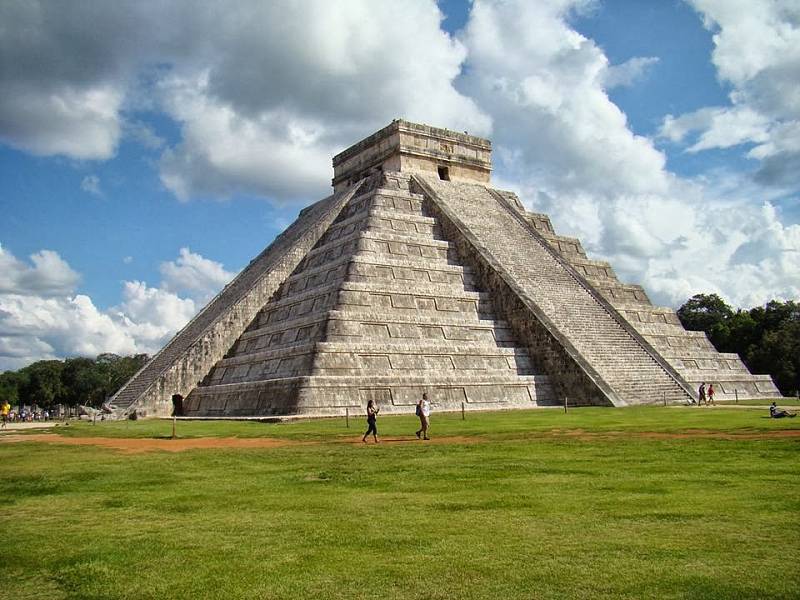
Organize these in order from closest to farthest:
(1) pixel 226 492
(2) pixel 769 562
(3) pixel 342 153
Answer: (2) pixel 769 562 < (1) pixel 226 492 < (3) pixel 342 153

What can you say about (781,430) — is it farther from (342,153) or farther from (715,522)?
(342,153)

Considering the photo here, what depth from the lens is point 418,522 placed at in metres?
7.00

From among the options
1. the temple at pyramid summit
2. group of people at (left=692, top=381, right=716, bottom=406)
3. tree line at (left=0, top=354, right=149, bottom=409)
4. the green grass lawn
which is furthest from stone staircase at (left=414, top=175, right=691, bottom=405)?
tree line at (left=0, top=354, right=149, bottom=409)

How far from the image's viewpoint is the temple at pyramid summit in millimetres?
23219

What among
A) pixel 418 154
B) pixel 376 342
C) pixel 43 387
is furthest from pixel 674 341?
pixel 43 387

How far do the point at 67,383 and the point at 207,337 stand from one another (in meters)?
54.7

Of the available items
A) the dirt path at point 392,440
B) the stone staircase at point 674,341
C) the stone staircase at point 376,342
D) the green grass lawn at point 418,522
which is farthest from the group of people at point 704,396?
the green grass lawn at point 418,522

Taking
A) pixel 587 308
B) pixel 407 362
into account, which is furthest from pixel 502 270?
pixel 407 362

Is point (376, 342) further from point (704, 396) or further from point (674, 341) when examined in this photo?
point (674, 341)

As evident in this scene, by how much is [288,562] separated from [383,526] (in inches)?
52.9

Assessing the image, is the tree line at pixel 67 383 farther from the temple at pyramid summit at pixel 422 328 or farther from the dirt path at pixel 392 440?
the dirt path at pixel 392 440

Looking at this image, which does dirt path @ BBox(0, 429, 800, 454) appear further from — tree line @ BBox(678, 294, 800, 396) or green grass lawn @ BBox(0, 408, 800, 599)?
tree line @ BBox(678, 294, 800, 396)

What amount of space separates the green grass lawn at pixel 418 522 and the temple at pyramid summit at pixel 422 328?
10.3 meters

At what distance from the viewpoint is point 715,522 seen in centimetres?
655
